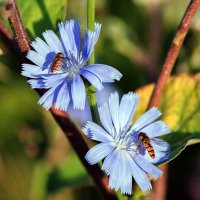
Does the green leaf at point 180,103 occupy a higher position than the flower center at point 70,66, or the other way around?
the flower center at point 70,66

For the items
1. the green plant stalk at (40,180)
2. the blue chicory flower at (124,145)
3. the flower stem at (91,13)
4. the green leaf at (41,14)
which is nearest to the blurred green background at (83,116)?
the green plant stalk at (40,180)

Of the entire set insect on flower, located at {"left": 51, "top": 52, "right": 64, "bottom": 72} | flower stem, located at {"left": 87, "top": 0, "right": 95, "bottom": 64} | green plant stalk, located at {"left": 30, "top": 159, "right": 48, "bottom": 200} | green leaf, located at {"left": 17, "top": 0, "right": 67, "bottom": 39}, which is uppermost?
green leaf, located at {"left": 17, "top": 0, "right": 67, "bottom": 39}

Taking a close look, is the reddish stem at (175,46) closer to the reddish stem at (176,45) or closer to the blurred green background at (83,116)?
the reddish stem at (176,45)

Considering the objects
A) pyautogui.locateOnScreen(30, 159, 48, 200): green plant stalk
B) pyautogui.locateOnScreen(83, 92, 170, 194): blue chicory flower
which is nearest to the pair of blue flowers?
pyautogui.locateOnScreen(83, 92, 170, 194): blue chicory flower

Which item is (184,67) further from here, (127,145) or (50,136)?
(127,145)

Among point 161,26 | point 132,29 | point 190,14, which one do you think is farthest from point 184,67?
point 190,14

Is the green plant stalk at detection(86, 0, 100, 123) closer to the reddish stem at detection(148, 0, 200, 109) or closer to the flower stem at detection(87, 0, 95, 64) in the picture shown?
the flower stem at detection(87, 0, 95, 64)
